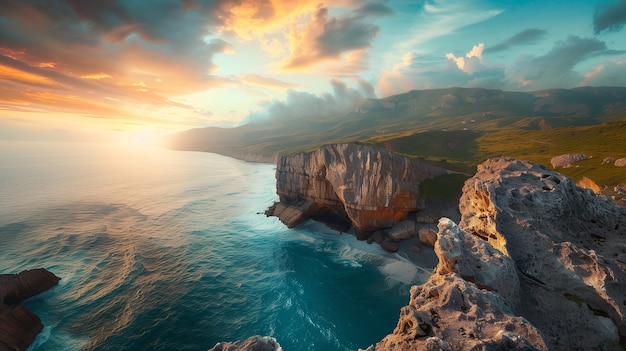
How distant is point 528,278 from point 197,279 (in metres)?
38.8

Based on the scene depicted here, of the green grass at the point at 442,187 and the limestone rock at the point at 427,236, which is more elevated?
the green grass at the point at 442,187

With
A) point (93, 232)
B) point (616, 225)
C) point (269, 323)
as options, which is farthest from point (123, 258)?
point (616, 225)

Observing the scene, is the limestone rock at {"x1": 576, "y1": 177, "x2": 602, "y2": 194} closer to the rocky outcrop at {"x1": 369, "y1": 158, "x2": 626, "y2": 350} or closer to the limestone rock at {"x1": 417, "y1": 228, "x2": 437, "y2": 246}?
the limestone rock at {"x1": 417, "y1": 228, "x2": 437, "y2": 246}

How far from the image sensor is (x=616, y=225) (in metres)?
13.4

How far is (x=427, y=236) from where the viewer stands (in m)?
42.0

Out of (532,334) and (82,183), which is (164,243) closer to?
(532,334)

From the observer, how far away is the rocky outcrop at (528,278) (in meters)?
8.95

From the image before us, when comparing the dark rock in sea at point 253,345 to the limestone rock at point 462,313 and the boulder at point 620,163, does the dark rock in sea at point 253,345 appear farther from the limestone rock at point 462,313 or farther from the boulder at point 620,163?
the boulder at point 620,163

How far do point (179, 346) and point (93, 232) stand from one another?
4572cm

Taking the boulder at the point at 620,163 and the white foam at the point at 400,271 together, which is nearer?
the white foam at the point at 400,271

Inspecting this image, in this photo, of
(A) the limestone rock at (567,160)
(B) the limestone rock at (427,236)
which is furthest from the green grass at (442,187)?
(A) the limestone rock at (567,160)

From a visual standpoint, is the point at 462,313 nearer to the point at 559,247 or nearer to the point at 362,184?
the point at 559,247

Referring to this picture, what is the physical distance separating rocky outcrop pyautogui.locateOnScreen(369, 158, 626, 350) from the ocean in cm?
1808

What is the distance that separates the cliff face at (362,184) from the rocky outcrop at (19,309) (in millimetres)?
39857
